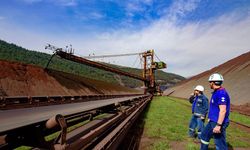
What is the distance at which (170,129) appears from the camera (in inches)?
354

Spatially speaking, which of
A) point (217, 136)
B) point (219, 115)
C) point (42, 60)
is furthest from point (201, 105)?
point (42, 60)

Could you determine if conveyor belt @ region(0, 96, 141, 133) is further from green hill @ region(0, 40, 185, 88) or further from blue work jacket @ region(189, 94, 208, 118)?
green hill @ region(0, 40, 185, 88)

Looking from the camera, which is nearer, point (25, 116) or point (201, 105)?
point (25, 116)

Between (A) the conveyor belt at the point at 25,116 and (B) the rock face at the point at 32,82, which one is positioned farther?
(B) the rock face at the point at 32,82

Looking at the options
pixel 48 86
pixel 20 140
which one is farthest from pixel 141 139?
pixel 48 86

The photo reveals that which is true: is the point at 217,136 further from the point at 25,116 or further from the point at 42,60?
the point at 42,60

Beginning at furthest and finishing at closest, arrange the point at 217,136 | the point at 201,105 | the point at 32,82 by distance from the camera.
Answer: the point at 32,82 < the point at 201,105 < the point at 217,136

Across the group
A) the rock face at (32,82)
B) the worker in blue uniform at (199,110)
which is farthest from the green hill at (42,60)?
the worker in blue uniform at (199,110)

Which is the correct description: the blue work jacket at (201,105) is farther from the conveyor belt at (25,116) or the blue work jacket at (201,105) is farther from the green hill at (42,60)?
the green hill at (42,60)

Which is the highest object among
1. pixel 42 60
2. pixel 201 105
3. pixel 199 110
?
pixel 42 60

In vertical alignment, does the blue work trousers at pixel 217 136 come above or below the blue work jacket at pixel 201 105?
below

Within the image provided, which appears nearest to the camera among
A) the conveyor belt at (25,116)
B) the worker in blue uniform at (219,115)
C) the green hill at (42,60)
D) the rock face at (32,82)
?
the conveyor belt at (25,116)

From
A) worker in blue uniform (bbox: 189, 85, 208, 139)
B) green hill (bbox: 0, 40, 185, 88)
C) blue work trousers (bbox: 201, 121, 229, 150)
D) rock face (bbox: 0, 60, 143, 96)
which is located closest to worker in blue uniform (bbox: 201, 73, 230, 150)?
blue work trousers (bbox: 201, 121, 229, 150)

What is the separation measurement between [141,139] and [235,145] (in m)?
3.05
